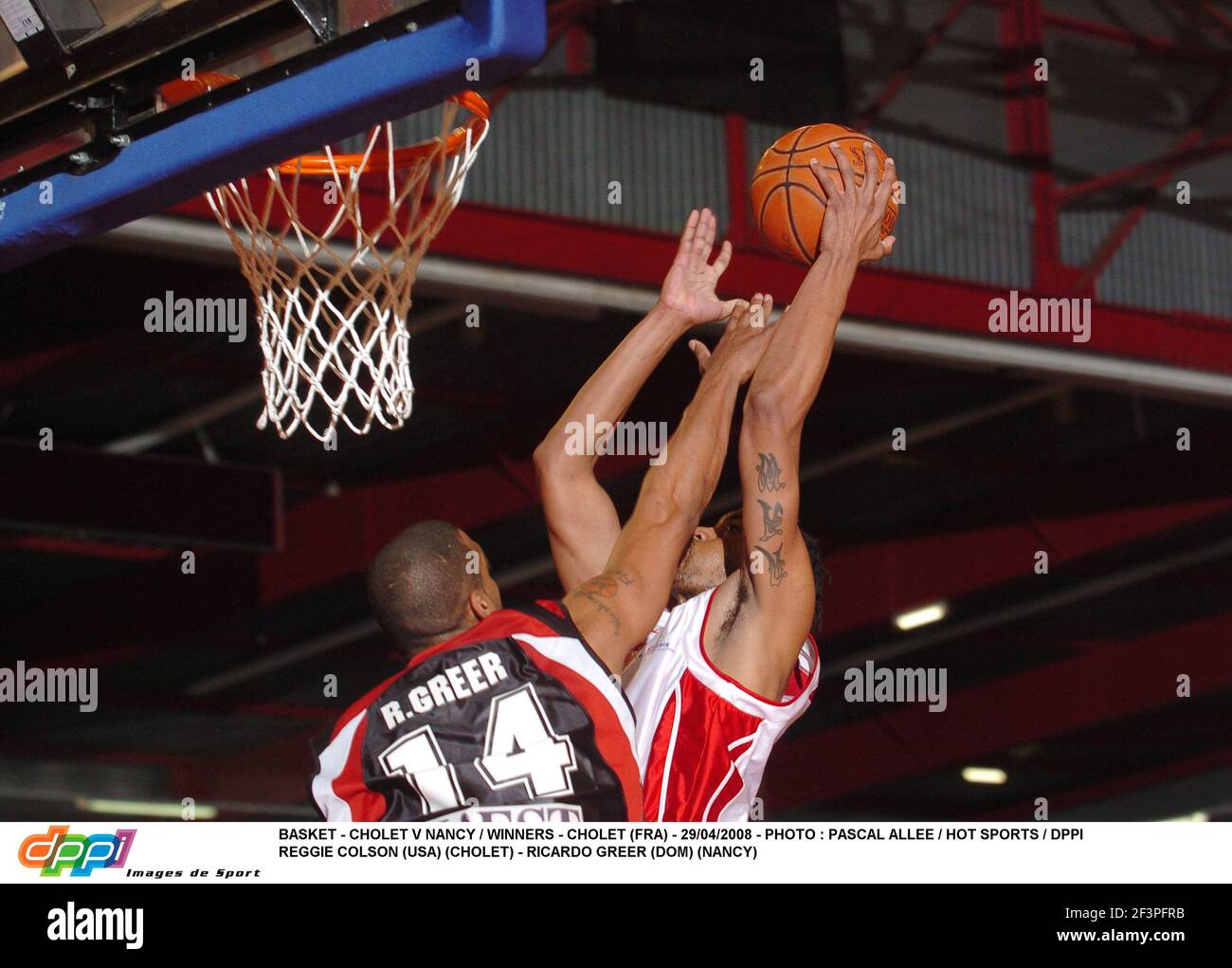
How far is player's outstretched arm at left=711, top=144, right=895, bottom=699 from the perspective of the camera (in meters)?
4.20

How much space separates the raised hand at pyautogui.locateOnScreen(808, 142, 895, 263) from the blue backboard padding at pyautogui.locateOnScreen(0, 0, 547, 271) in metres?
1.08

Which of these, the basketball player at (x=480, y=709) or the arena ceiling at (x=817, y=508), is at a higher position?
the arena ceiling at (x=817, y=508)

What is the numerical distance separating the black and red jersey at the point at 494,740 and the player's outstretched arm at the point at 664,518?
12 cm

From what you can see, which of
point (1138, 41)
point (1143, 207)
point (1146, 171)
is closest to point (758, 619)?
point (1143, 207)

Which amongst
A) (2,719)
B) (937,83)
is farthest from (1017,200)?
(2,719)

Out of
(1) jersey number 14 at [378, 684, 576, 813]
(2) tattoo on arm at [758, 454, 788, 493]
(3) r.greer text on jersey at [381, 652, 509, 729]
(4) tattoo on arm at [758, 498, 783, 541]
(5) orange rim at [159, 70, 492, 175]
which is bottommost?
(1) jersey number 14 at [378, 684, 576, 813]

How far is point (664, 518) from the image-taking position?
4.17 metres

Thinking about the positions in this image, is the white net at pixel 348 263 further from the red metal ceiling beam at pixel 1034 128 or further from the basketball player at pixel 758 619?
the red metal ceiling beam at pixel 1034 128

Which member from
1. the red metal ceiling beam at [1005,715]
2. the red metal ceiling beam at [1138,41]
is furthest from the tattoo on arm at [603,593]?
the red metal ceiling beam at [1005,715]

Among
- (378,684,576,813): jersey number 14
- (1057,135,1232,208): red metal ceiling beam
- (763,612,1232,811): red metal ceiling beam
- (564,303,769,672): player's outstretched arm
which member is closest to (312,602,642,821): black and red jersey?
(378,684,576,813): jersey number 14

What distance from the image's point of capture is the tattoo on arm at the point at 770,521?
4.17 m

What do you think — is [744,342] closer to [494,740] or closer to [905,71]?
[494,740]

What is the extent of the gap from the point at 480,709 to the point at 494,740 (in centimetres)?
7

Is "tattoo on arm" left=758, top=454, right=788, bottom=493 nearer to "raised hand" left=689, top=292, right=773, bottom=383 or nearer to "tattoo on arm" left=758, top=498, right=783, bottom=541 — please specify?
"tattoo on arm" left=758, top=498, right=783, bottom=541
